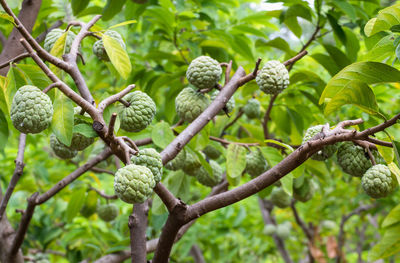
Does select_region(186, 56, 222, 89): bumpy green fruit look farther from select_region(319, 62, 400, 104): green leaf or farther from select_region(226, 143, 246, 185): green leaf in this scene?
select_region(319, 62, 400, 104): green leaf

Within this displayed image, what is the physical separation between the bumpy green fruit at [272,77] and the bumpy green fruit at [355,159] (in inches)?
14.5

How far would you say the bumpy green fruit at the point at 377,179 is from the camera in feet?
5.56

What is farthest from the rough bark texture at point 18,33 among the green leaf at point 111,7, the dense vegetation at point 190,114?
the green leaf at point 111,7

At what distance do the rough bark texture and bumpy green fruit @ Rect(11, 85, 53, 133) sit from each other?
2.83ft

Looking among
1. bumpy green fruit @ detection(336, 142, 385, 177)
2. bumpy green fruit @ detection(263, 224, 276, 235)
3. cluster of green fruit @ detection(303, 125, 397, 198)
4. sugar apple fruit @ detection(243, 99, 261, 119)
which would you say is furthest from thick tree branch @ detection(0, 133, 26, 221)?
bumpy green fruit @ detection(263, 224, 276, 235)

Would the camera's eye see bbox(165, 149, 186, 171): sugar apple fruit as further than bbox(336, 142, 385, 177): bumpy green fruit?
Yes

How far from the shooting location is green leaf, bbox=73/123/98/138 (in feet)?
4.75

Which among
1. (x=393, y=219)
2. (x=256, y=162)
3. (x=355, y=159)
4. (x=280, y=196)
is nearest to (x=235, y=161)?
(x=256, y=162)

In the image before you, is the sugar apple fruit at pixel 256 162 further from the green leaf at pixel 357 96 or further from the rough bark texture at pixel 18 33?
the rough bark texture at pixel 18 33

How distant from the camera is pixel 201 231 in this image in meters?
5.48

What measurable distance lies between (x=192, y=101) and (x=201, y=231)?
3.67 m

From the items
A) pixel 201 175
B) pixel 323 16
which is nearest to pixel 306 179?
pixel 201 175

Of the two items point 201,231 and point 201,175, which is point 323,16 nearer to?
point 201,175

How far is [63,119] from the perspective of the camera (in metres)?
1.47
